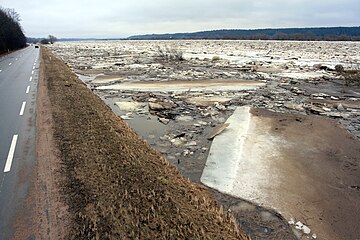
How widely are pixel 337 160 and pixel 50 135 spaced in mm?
7144

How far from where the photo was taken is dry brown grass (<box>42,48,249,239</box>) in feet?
13.5

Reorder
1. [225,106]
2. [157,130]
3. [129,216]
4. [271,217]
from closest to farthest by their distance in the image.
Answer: [129,216] < [271,217] < [157,130] < [225,106]

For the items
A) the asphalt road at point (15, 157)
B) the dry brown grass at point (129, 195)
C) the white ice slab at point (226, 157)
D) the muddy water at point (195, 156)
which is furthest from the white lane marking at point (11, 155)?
the white ice slab at point (226, 157)

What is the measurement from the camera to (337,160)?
732 centimetres

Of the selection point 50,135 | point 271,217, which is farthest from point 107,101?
point 271,217

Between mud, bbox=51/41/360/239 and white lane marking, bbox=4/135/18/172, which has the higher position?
white lane marking, bbox=4/135/18/172

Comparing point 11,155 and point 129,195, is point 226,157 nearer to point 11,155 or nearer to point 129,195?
point 129,195

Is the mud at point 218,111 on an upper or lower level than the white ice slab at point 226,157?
lower

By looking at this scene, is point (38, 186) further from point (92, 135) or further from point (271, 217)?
point (271, 217)

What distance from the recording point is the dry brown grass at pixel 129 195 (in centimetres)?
411

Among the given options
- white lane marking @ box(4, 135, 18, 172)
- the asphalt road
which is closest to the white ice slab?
the asphalt road

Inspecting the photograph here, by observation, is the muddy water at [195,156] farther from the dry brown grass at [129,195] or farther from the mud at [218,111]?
the dry brown grass at [129,195]

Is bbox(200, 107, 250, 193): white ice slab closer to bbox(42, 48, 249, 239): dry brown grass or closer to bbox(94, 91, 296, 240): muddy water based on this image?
bbox(94, 91, 296, 240): muddy water

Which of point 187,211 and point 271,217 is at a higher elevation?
point 187,211
